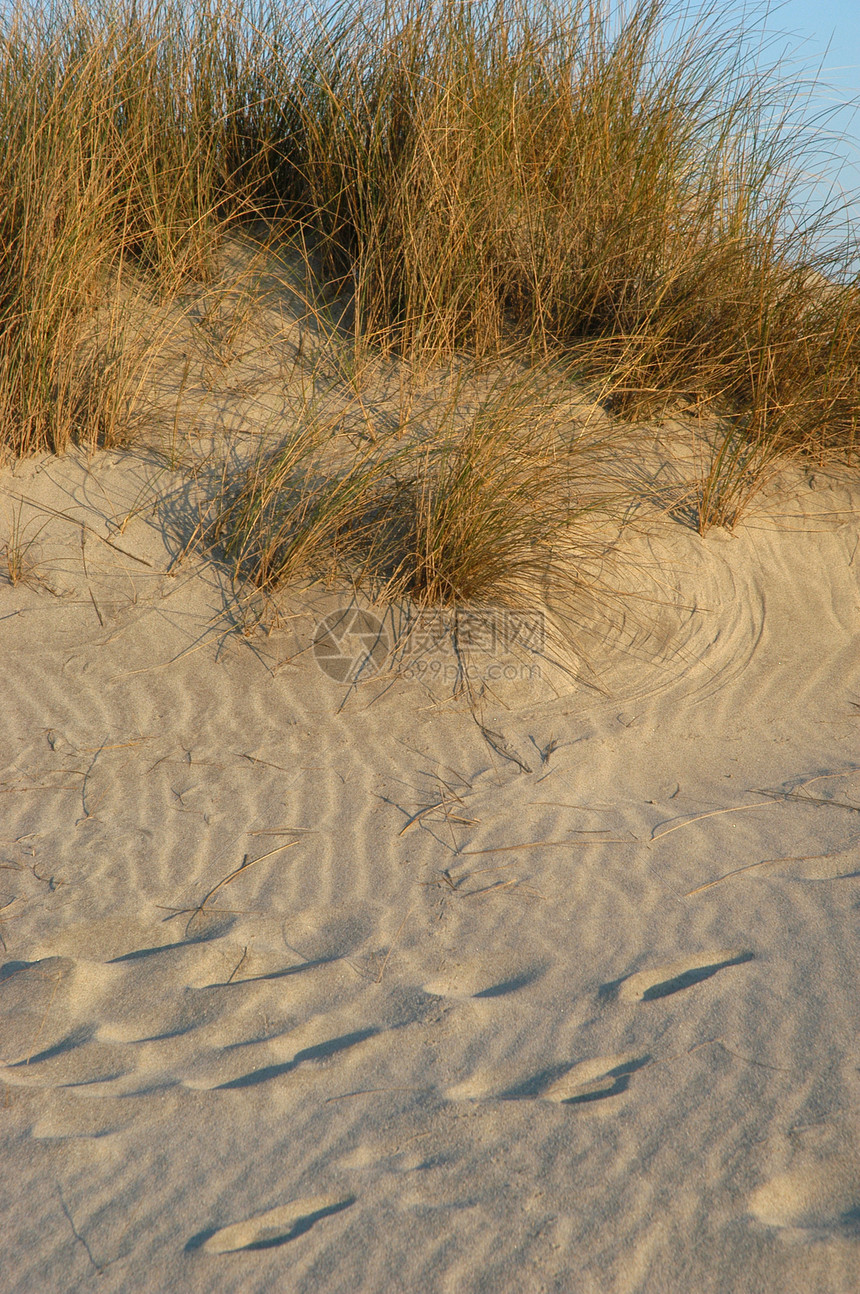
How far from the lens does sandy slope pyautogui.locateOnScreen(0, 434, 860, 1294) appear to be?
4.90 ft

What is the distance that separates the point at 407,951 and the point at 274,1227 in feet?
2.40

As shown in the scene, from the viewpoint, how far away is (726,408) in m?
4.35

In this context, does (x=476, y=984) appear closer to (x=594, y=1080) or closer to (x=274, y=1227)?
(x=594, y=1080)

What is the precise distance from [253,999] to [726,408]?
12.2ft

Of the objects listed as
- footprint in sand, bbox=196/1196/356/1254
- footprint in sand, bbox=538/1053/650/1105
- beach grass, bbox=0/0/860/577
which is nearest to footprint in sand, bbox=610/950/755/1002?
footprint in sand, bbox=538/1053/650/1105

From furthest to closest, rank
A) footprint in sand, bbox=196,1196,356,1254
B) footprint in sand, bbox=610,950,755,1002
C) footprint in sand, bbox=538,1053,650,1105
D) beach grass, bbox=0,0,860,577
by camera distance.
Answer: beach grass, bbox=0,0,860,577 → footprint in sand, bbox=610,950,755,1002 → footprint in sand, bbox=538,1053,650,1105 → footprint in sand, bbox=196,1196,356,1254

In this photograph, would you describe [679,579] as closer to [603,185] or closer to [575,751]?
[575,751]

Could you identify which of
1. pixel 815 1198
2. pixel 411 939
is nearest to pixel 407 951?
pixel 411 939

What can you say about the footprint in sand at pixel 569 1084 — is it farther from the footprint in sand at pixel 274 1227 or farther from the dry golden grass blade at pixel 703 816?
the dry golden grass blade at pixel 703 816

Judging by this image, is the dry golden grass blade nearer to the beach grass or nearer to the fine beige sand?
the fine beige sand

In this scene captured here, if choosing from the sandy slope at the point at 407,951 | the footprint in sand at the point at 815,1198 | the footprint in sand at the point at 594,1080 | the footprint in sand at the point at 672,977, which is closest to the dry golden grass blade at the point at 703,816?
the sandy slope at the point at 407,951

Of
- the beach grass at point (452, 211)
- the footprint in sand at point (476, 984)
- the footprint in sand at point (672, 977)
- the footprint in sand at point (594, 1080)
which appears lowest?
the footprint in sand at point (476, 984)

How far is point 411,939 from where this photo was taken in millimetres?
2172

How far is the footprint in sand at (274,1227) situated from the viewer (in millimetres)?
1454
